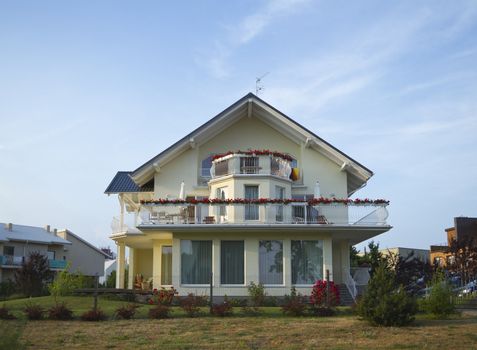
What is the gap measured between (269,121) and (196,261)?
864 cm

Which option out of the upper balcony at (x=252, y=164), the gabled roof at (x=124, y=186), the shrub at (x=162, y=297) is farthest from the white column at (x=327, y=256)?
the gabled roof at (x=124, y=186)

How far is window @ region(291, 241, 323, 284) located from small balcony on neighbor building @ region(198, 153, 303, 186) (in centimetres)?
371

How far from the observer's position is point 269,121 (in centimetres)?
3281

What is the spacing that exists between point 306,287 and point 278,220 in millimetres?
3351

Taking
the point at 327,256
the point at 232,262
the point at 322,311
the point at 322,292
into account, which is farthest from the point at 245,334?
the point at 327,256

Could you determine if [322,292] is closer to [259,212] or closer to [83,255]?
[259,212]

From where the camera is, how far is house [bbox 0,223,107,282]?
56.7 metres

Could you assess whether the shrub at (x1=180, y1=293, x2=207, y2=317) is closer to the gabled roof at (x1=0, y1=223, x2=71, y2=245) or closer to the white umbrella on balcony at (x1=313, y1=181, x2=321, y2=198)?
the white umbrella on balcony at (x1=313, y1=181, x2=321, y2=198)

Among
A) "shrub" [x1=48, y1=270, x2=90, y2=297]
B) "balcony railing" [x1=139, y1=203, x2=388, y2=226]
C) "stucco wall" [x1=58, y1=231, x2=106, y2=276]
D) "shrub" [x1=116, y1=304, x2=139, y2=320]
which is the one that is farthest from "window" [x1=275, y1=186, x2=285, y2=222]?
"stucco wall" [x1=58, y1=231, x2=106, y2=276]

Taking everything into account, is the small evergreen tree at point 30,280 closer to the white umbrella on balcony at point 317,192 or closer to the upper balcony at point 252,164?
the upper balcony at point 252,164

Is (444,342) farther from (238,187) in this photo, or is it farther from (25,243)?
(25,243)

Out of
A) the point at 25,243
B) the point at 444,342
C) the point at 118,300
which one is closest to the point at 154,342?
the point at 444,342

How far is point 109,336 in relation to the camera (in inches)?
671

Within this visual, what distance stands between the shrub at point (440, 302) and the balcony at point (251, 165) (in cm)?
1106
